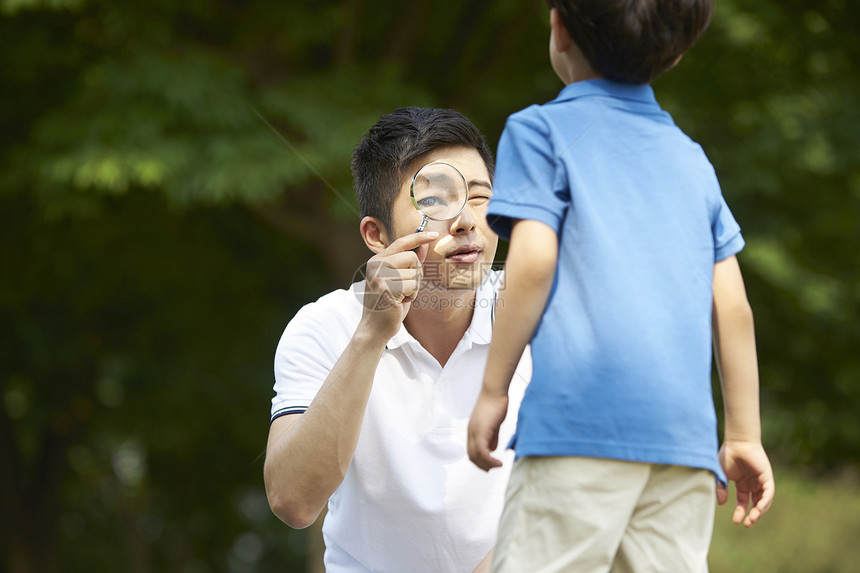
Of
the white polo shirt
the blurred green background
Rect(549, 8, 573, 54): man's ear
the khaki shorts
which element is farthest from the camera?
the blurred green background

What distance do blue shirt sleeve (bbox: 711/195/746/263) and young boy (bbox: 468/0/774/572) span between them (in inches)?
1.9

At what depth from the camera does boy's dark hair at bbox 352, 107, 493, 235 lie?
2363mm

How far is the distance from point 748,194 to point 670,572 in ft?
19.3

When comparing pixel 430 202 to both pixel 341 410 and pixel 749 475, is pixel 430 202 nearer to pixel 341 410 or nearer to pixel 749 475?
pixel 341 410

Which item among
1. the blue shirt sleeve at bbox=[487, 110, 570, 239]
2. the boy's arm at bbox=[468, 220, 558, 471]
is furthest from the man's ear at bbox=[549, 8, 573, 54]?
the boy's arm at bbox=[468, 220, 558, 471]

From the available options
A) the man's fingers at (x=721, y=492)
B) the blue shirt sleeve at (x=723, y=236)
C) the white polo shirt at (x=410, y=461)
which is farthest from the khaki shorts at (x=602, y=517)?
the white polo shirt at (x=410, y=461)

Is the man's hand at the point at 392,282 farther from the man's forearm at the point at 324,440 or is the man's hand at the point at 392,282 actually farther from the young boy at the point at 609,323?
the young boy at the point at 609,323

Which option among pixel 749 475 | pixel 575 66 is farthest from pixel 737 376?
pixel 575 66

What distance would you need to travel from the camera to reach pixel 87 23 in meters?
6.50

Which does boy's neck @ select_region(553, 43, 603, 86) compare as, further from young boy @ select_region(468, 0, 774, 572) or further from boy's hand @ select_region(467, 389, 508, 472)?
boy's hand @ select_region(467, 389, 508, 472)

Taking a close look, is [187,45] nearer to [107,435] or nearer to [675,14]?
[675,14]

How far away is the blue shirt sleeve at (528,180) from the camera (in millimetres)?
1460

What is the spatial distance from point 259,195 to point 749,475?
4220 mm

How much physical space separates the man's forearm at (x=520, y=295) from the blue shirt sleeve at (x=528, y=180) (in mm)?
26
